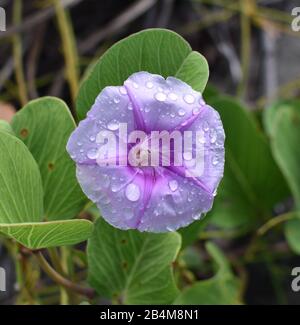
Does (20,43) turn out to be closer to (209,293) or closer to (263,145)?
(263,145)

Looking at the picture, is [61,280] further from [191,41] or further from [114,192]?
[191,41]

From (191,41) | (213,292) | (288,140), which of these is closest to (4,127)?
(213,292)

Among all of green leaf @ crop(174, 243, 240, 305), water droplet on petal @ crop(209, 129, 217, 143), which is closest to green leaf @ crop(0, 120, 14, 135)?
water droplet on petal @ crop(209, 129, 217, 143)

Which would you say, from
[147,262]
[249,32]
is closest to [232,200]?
[147,262]

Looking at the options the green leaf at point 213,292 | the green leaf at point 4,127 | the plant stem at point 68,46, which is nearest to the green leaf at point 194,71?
the green leaf at point 4,127

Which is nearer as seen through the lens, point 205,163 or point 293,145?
point 205,163
